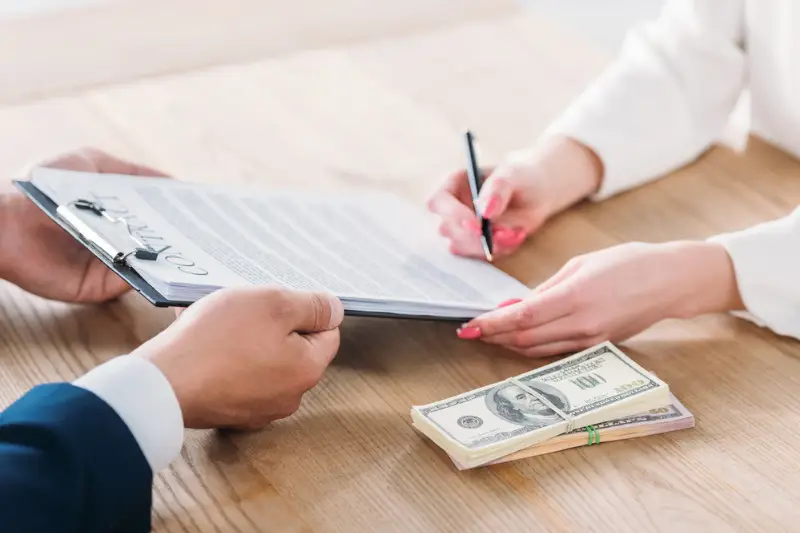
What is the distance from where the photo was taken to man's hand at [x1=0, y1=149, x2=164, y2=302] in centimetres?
116

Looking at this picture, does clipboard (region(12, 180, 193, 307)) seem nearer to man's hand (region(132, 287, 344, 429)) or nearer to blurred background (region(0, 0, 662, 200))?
man's hand (region(132, 287, 344, 429))

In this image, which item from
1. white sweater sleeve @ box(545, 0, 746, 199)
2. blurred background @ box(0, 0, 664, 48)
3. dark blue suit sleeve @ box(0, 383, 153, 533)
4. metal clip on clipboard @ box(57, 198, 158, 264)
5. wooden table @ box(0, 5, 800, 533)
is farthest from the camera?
blurred background @ box(0, 0, 664, 48)

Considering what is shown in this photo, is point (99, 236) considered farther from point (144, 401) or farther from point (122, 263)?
point (144, 401)

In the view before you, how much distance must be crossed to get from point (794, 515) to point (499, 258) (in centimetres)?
48

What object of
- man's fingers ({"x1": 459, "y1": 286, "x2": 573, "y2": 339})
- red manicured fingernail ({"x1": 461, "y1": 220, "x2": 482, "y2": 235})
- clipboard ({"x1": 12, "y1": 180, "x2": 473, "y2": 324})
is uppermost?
clipboard ({"x1": 12, "y1": 180, "x2": 473, "y2": 324})

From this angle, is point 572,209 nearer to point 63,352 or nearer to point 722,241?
point 722,241

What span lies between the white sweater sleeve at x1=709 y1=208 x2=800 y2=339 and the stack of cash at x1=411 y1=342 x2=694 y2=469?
190 mm

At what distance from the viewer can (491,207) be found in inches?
49.8

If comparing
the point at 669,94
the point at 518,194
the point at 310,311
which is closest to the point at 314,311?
the point at 310,311

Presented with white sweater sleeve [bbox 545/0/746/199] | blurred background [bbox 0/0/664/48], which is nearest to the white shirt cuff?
white sweater sleeve [bbox 545/0/746/199]

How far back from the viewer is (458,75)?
1.70 meters

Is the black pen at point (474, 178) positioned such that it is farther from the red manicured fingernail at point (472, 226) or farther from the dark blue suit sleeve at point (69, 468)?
the dark blue suit sleeve at point (69, 468)

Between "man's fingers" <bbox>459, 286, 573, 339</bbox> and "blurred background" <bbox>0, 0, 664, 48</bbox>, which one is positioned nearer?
"man's fingers" <bbox>459, 286, 573, 339</bbox>

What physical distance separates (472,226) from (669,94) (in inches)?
15.7
